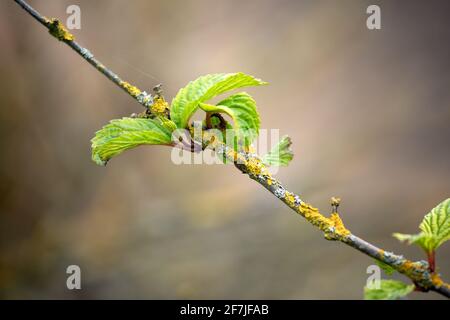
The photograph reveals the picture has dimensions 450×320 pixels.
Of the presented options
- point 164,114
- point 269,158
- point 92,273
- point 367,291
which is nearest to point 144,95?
point 164,114

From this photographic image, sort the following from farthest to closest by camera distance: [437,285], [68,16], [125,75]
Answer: [125,75] < [68,16] < [437,285]

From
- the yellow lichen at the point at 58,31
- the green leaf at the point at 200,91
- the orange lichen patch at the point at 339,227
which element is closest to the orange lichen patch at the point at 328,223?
the orange lichen patch at the point at 339,227

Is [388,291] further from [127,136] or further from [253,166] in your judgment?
[127,136]

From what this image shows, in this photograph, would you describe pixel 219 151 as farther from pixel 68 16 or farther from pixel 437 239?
pixel 68 16

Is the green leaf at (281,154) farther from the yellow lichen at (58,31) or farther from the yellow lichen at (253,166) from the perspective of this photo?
the yellow lichen at (58,31)
